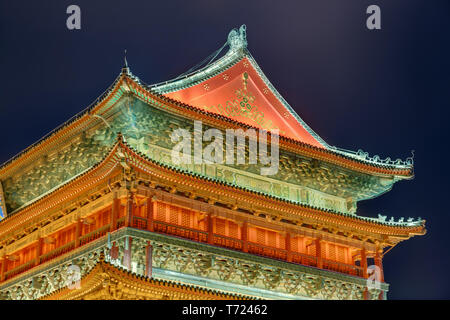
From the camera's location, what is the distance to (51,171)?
91.7 ft

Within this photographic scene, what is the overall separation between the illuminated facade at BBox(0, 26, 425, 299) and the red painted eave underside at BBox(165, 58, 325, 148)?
0.05 metres

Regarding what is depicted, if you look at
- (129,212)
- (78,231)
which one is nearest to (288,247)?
(129,212)

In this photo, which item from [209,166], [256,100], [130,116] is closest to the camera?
[130,116]

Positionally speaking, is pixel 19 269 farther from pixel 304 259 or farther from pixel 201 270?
pixel 304 259

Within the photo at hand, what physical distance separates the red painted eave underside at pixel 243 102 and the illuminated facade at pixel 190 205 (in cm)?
5

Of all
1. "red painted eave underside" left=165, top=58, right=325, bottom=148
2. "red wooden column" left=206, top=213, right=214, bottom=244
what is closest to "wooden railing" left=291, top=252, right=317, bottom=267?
"red wooden column" left=206, top=213, right=214, bottom=244

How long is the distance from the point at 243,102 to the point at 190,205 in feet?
18.5

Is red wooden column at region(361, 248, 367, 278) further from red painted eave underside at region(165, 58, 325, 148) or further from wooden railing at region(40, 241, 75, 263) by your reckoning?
wooden railing at region(40, 241, 75, 263)

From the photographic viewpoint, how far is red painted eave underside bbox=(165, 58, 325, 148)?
1085 inches

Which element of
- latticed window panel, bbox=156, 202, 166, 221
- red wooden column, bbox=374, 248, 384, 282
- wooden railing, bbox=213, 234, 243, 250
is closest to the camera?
latticed window panel, bbox=156, 202, 166, 221

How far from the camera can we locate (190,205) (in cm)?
2472
